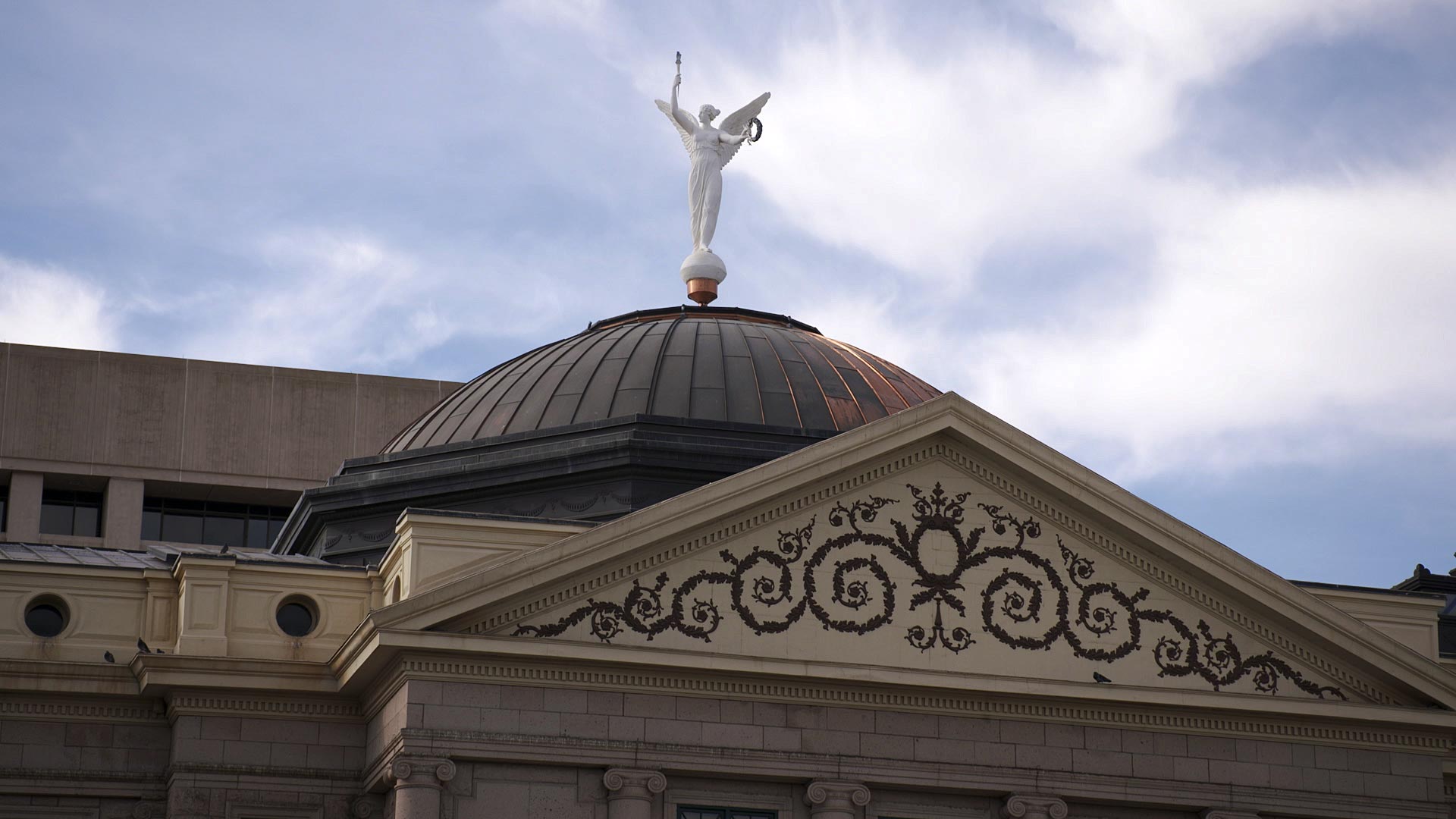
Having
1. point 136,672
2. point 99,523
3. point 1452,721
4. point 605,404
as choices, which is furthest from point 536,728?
point 99,523

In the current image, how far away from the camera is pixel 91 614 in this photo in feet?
121

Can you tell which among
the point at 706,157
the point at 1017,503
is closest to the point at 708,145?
the point at 706,157

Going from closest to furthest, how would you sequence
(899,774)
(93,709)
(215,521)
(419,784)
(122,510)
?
(419,784) → (899,774) → (93,709) → (122,510) → (215,521)

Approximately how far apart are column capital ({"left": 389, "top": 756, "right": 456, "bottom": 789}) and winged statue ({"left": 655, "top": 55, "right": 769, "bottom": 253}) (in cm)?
1803

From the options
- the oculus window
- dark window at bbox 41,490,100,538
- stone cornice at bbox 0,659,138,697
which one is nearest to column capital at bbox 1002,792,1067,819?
the oculus window

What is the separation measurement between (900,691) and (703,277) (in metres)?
15.5

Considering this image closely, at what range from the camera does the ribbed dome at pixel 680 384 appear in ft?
143

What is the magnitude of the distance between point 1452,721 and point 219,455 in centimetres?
4647

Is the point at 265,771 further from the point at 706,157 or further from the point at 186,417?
the point at 186,417

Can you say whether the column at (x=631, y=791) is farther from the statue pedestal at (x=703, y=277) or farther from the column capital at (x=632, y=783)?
the statue pedestal at (x=703, y=277)

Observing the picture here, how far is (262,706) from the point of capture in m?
35.7

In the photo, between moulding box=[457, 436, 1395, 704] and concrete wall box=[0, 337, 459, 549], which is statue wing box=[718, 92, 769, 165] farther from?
concrete wall box=[0, 337, 459, 549]

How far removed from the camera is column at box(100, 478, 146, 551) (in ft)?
241

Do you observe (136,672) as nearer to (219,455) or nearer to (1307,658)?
(1307,658)
